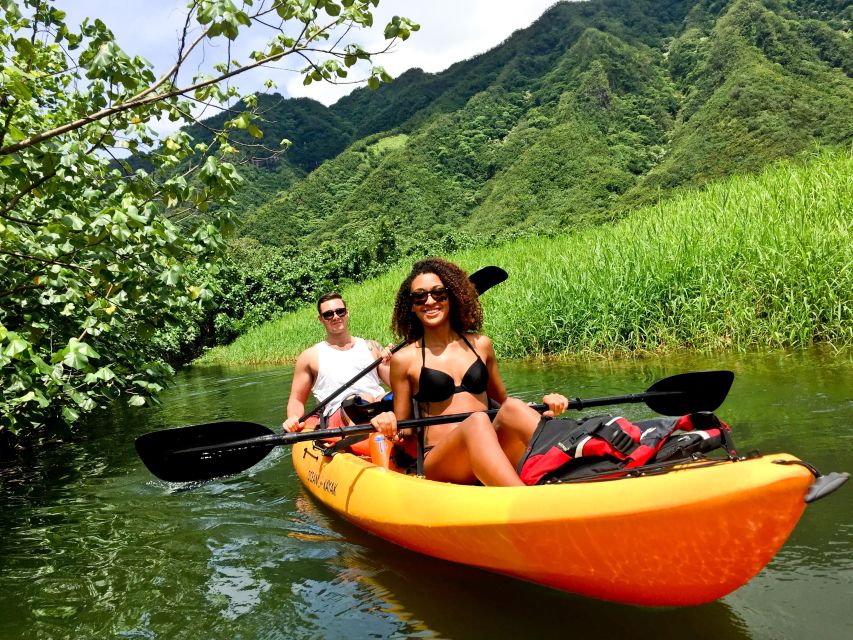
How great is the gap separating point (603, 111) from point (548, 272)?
5329cm

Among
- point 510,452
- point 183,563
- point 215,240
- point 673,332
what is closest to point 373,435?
point 510,452

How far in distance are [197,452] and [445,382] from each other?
5.24 ft

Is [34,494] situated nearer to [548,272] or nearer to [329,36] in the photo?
[329,36]

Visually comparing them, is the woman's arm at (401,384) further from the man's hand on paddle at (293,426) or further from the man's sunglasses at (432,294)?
the man's hand on paddle at (293,426)

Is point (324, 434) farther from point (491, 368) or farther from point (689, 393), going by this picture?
point (689, 393)

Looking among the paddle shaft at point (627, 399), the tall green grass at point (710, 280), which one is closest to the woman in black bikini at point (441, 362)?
the paddle shaft at point (627, 399)

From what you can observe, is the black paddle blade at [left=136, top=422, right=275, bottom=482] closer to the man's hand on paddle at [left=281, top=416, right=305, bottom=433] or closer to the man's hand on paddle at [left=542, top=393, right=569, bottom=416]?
the man's hand on paddle at [left=281, top=416, right=305, bottom=433]

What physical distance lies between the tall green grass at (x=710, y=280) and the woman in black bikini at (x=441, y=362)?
381 centimetres

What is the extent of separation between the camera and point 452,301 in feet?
12.6

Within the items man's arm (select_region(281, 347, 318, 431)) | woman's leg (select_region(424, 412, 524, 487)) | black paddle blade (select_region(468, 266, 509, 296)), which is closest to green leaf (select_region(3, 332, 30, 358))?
woman's leg (select_region(424, 412, 524, 487))

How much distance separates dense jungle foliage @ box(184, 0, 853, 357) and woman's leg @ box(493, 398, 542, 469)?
2416cm

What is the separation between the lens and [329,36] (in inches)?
136

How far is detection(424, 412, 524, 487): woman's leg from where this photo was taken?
2963mm

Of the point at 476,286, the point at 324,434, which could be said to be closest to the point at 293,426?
the point at 324,434
